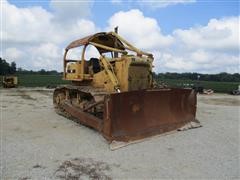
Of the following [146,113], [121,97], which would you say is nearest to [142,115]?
[146,113]

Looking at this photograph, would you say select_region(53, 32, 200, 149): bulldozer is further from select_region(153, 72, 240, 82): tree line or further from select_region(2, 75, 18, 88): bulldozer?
select_region(153, 72, 240, 82): tree line

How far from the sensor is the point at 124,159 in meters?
5.27

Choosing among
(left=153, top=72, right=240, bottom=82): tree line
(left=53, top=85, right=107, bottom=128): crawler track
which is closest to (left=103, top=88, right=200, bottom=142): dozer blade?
(left=53, top=85, right=107, bottom=128): crawler track

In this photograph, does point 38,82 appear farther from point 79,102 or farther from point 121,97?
point 121,97

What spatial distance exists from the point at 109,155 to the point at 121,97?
1.41 metres

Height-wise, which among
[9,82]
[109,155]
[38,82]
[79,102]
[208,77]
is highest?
[208,77]

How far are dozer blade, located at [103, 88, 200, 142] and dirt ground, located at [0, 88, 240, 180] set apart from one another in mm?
277

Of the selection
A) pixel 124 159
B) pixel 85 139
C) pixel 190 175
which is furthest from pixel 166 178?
pixel 85 139

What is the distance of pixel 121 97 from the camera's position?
6465 millimetres

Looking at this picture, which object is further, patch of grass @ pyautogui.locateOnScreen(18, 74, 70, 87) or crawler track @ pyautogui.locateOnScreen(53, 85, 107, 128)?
patch of grass @ pyautogui.locateOnScreen(18, 74, 70, 87)

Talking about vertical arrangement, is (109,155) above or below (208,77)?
below

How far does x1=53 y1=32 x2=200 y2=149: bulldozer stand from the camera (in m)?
6.46

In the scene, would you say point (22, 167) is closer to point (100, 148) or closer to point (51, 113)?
→ point (100, 148)

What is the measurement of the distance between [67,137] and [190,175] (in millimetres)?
3297
